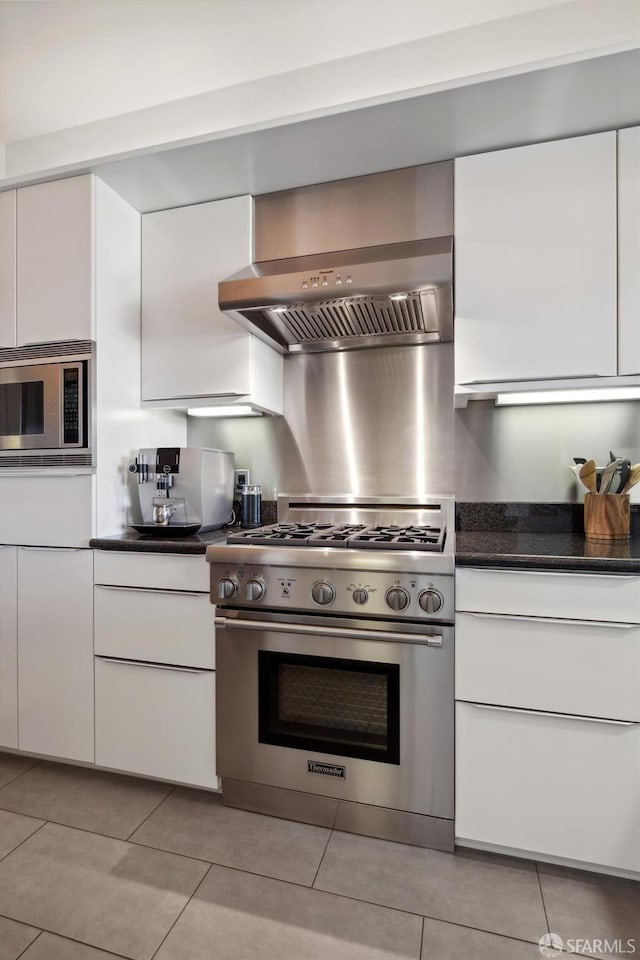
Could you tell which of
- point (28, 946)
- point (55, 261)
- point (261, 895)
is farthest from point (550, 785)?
point (55, 261)

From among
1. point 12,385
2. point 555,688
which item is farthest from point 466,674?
point 12,385

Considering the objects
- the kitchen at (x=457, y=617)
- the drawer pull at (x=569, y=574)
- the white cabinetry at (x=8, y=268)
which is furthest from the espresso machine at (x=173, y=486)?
the drawer pull at (x=569, y=574)

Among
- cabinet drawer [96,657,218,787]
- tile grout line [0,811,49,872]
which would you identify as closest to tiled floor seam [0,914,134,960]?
tile grout line [0,811,49,872]

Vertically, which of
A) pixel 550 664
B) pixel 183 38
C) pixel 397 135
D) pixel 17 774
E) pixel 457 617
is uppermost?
pixel 183 38

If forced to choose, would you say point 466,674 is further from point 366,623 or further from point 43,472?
point 43,472

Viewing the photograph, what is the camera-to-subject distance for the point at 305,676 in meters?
1.70

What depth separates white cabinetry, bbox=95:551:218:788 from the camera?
1.78m

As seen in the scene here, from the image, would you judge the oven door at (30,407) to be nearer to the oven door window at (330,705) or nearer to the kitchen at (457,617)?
the kitchen at (457,617)

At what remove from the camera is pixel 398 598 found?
5.04ft

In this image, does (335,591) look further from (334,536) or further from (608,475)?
(608,475)

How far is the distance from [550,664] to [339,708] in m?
0.67

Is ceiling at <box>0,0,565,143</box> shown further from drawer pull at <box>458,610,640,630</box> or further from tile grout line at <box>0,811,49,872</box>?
tile grout line at <box>0,811,49,872</box>

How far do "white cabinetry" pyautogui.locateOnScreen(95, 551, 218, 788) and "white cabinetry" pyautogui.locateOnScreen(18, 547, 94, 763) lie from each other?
0.06 metres

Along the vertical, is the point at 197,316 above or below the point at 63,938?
above
